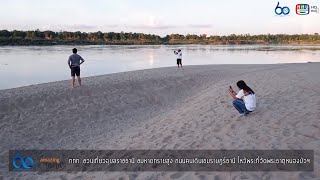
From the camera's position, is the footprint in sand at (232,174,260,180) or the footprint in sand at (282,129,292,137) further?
the footprint in sand at (282,129,292,137)

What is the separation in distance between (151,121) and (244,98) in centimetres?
362

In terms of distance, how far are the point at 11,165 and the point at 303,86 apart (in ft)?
37.7

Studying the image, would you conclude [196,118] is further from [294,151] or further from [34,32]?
[34,32]

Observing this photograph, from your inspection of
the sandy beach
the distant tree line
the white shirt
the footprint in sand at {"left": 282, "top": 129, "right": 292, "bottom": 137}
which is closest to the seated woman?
the white shirt

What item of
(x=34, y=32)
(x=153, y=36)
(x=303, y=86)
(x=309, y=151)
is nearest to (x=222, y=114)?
(x=309, y=151)

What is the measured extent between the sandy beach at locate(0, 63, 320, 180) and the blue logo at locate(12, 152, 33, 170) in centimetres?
24

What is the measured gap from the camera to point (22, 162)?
7730 millimetres

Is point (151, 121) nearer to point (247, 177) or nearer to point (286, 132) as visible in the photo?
point (286, 132)

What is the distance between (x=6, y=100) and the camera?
11.4 metres

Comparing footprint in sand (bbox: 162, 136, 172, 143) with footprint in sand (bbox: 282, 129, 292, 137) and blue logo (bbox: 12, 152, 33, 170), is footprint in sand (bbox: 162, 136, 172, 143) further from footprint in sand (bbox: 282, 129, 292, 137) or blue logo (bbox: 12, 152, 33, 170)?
blue logo (bbox: 12, 152, 33, 170)

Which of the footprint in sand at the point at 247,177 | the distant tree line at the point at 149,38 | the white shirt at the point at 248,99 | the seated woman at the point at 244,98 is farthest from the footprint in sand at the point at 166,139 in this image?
the distant tree line at the point at 149,38

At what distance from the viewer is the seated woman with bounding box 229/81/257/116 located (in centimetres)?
766

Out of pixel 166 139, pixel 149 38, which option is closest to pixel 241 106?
pixel 166 139

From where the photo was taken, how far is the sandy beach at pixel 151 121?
6384mm
